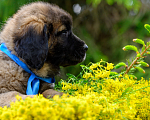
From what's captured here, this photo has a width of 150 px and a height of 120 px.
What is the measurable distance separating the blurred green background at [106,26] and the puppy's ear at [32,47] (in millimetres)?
2370

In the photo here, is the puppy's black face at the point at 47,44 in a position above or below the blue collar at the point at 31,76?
above

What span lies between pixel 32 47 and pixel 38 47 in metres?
0.06

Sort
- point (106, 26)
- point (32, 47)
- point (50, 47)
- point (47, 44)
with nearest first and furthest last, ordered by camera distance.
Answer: point (32, 47), point (47, 44), point (50, 47), point (106, 26)

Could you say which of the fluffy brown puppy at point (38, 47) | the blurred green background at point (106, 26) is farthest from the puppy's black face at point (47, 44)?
the blurred green background at point (106, 26)

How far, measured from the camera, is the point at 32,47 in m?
1.67

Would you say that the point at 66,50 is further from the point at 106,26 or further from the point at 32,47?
the point at 106,26

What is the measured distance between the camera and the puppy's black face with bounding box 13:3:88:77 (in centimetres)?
167

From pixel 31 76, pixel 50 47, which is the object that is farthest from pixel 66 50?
pixel 31 76

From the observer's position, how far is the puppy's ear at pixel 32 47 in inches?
64.8

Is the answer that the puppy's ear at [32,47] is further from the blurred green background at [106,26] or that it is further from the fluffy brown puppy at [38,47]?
the blurred green background at [106,26]

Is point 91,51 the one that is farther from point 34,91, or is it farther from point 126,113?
point 126,113

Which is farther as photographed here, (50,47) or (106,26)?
(106,26)

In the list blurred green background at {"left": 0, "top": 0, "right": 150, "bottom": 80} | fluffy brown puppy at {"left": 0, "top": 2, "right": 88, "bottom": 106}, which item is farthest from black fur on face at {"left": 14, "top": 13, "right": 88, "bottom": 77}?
blurred green background at {"left": 0, "top": 0, "right": 150, "bottom": 80}

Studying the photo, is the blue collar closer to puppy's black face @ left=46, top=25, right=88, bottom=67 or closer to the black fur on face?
the black fur on face
